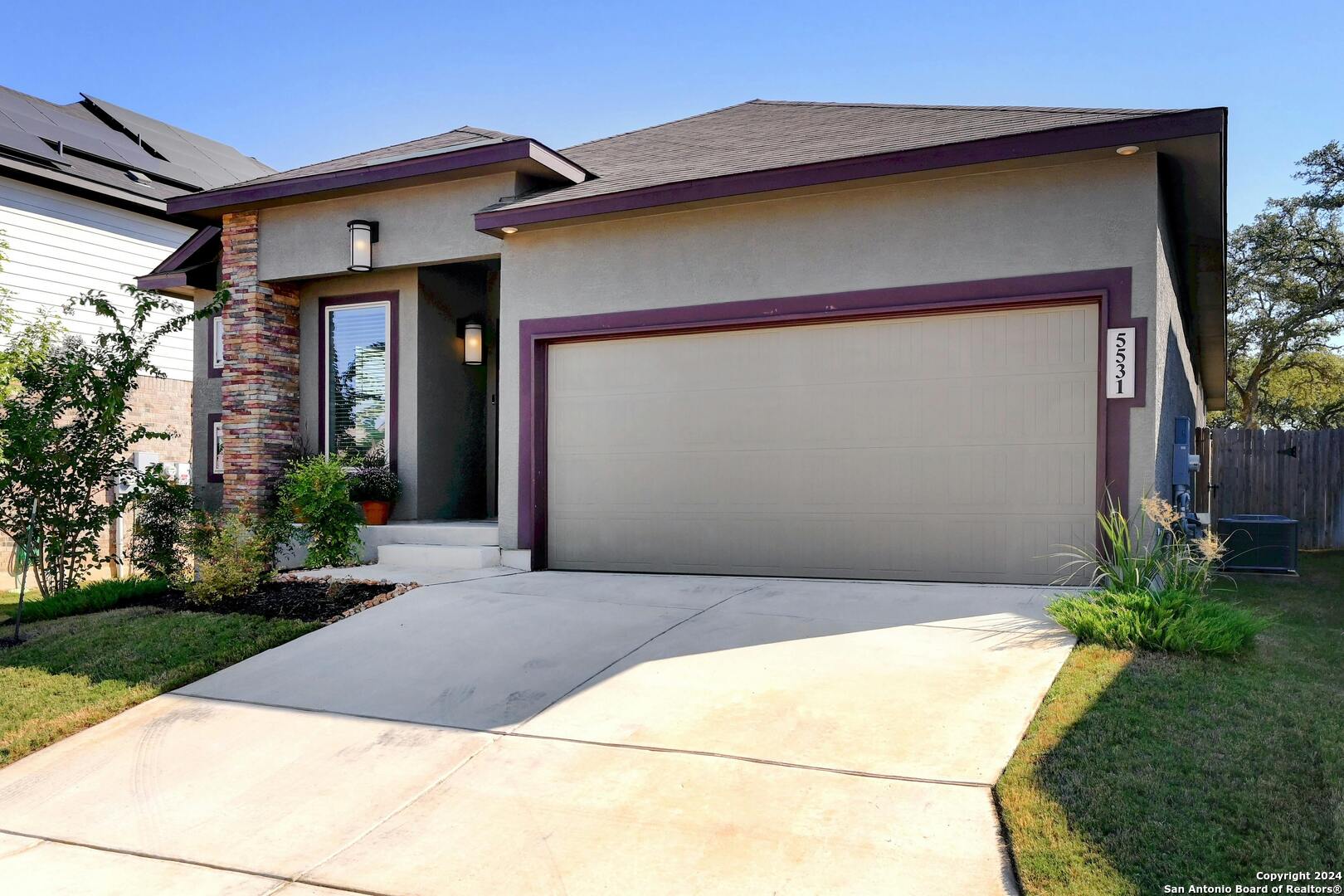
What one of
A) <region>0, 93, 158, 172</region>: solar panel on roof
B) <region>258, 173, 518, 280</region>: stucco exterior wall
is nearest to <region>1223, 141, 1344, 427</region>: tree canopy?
<region>258, 173, 518, 280</region>: stucco exterior wall

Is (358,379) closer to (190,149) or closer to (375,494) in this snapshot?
(375,494)

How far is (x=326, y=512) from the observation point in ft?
30.0

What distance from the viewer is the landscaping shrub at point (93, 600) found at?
789cm

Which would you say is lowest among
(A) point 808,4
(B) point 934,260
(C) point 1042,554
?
(C) point 1042,554

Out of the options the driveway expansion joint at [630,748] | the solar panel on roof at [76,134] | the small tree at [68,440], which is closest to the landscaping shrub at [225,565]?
the small tree at [68,440]

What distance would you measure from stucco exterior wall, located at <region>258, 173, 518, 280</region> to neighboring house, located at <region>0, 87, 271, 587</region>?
5.63 metres

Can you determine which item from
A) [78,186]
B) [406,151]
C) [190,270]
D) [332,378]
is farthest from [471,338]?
[78,186]

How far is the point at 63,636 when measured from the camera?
7023 millimetres

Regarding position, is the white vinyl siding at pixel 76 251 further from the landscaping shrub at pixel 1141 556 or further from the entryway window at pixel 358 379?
the landscaping shrub at pixel 1141 556

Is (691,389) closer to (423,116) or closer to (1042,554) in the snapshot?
(1042,554)

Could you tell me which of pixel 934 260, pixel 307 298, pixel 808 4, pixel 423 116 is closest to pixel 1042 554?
pixel 934 260

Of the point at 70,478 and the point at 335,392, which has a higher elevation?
the point at 335,392

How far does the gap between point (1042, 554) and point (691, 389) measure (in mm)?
3223

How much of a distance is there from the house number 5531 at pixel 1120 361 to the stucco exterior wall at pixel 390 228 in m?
5.47
